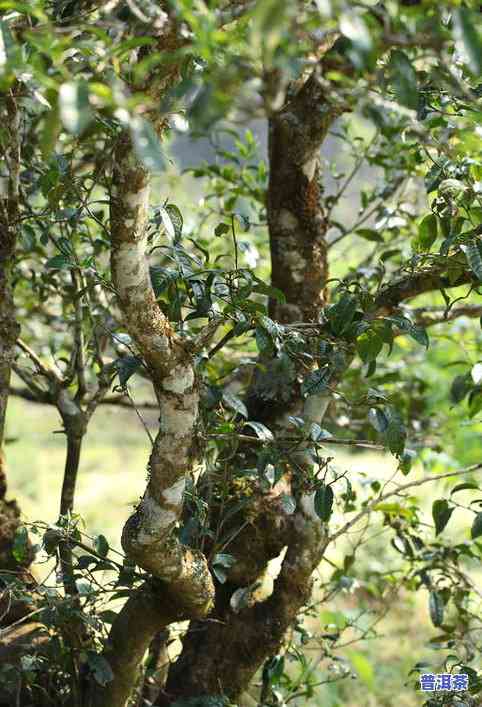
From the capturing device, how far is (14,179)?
3.90 ft

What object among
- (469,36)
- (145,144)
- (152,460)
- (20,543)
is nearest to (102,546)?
(20,543)

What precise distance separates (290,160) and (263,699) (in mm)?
980

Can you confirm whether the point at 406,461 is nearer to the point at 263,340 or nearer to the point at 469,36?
the point at 263,340

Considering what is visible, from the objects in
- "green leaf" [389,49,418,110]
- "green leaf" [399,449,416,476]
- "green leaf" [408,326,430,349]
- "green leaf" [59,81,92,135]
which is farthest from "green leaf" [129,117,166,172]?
"green leaf" [399,449,416,476]

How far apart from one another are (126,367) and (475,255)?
1.56 ft

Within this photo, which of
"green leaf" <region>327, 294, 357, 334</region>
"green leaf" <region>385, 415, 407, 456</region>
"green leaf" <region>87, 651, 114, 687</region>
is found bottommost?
"green leaf" <region>87, 651, 114, 687</region>

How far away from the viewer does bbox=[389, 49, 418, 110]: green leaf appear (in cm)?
68

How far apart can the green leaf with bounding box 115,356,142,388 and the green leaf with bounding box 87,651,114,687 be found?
44cm


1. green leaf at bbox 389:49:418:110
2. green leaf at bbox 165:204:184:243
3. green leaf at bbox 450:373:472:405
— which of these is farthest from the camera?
green leaf at bbox 450:373:472:405

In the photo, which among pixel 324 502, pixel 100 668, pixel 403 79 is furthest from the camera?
pixel 100 668

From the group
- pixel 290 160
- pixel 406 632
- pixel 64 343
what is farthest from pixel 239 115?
pixel 406 632

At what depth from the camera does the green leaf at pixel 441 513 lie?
1313 millimetres

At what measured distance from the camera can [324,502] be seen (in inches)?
45.3

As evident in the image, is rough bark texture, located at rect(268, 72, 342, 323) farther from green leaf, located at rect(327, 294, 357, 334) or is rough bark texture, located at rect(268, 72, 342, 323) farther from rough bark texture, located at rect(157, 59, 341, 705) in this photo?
green leaf, located at rect(327, 294, 357, 334)
